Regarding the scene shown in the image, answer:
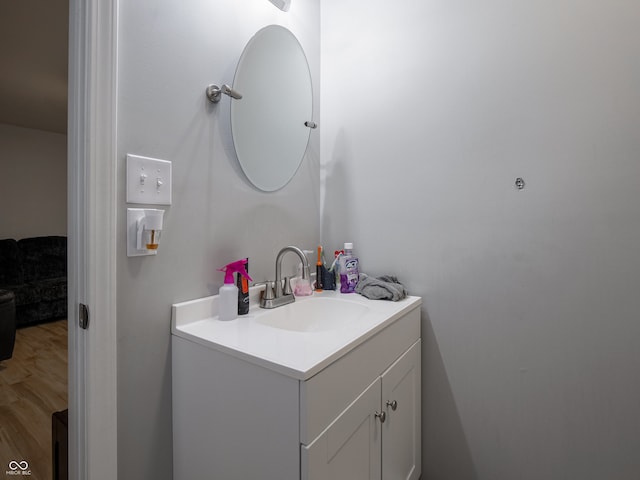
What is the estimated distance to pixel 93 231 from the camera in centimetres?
72

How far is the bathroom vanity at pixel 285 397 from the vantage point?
627 millimetres

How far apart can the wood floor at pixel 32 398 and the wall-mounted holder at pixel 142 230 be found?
→ 4.61 ft

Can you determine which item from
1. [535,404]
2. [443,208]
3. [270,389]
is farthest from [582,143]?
[270,389]

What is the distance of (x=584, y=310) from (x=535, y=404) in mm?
361

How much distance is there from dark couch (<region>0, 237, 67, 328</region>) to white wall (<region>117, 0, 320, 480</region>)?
3.88 metres

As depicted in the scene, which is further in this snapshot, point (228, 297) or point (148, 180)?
point (228, 297)

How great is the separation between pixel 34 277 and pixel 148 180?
14.4 ft

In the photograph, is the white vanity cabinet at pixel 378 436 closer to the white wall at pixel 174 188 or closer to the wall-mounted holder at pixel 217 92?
the white wall at pixel 174 188

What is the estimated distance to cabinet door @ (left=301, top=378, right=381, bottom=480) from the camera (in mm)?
624

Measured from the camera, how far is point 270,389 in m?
0.65

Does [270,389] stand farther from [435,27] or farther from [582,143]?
[435,27]

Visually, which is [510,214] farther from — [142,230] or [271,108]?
[142,230]

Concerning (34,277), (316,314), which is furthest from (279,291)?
(34,277)

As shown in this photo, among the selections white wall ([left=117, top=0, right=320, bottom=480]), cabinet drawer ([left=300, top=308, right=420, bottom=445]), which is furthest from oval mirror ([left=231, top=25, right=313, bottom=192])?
cabinet drawer ([left=300, top=308, right=420, bottom=445])
